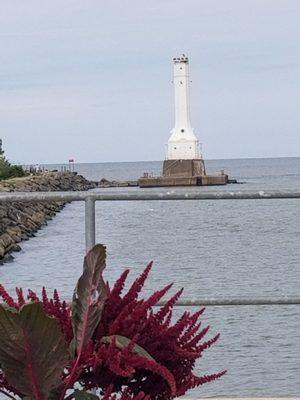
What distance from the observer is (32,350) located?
163 centimetres

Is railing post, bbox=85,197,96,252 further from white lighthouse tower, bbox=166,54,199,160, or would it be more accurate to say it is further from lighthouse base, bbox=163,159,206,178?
lighthouse base, bbox=163,159,206,178

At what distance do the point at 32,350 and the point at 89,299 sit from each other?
21 centimetres

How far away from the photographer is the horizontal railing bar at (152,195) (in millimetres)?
3461

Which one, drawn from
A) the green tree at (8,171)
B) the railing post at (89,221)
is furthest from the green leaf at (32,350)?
the green tree at (8,171)

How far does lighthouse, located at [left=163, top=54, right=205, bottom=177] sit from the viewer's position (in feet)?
244

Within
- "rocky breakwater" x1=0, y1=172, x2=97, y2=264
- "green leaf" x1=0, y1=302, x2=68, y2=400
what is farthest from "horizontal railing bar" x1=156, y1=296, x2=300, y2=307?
"rocky breakwater" x1=0, y1=172, x2=97, y2=264

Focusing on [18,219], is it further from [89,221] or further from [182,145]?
[182,145]

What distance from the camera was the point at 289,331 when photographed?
460 inches

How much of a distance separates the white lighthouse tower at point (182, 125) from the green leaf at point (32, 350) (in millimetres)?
72631

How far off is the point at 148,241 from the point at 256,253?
40.5 feet

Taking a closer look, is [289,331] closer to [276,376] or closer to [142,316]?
[276,376]

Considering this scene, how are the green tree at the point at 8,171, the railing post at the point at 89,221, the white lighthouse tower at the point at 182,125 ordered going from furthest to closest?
the white lighthouse tower at the point at 182,125
the green tree at the point at 8,171
the railing post at the point at 89,221

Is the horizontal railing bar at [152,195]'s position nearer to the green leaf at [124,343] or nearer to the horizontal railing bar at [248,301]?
the horizontal railing bar at [248,301]

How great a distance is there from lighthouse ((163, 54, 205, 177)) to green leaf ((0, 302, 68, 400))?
72453 millimetres
